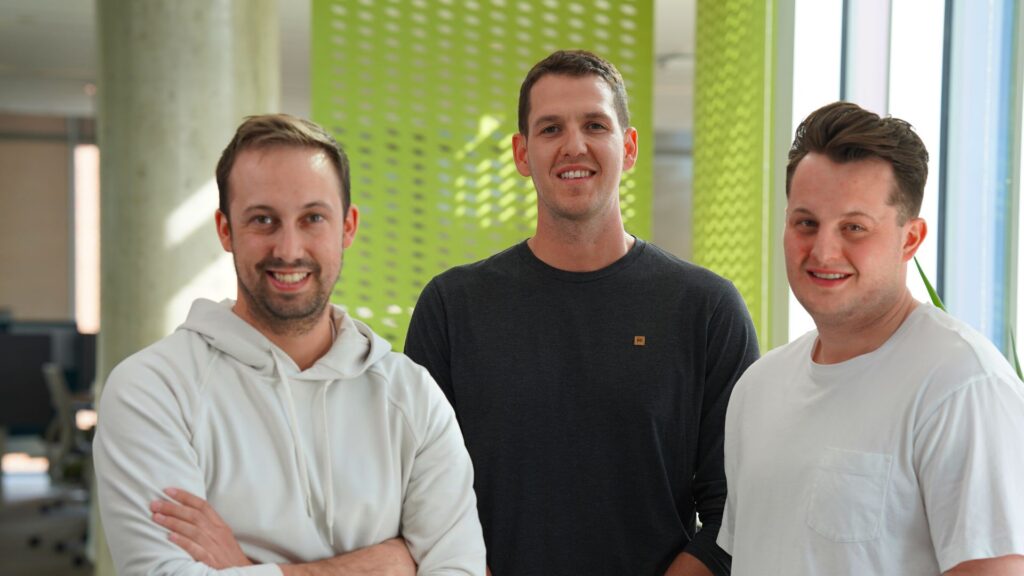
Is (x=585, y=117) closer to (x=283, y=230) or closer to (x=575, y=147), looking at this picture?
(x=575, y=147)

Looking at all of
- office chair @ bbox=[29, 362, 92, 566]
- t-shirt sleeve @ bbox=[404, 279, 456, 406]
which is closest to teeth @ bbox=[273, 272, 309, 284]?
t-shirt sleeve @ bbox=[404, 279, 456, 406]

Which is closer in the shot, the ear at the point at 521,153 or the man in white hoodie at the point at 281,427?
the man in white hoodie at the point at 281,427

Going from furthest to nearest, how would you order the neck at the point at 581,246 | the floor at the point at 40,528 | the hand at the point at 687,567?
1. the floor at the point at 40,528
2. the neck at the point at 581,246
3. the hand at the point at 687,567

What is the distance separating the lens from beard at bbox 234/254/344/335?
1.54 meters

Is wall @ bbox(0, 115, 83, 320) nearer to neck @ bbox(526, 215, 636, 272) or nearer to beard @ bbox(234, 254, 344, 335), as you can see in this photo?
neck @ bbox(526, 215, 636, 272)

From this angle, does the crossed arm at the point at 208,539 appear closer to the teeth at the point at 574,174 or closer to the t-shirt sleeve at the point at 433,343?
the t-shirt sleeve at the point at 433,343

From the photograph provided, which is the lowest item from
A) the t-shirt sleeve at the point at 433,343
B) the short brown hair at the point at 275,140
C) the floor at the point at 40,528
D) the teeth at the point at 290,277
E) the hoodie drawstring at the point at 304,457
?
the floor at the point at 40,528

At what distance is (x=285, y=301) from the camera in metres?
1.55

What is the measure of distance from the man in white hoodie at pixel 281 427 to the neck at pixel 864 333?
0.59 metres

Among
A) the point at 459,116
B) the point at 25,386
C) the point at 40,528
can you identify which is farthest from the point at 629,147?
the point at 25,386

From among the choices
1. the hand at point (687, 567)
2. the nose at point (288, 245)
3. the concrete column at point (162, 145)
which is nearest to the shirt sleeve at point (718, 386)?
the hand at point (687, 567)

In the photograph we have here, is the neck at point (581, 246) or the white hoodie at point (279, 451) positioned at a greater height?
the neck at point (581, 246)

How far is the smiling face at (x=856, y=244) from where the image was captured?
59.9 inches

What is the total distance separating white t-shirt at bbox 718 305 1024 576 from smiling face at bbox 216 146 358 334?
2.41 feet
